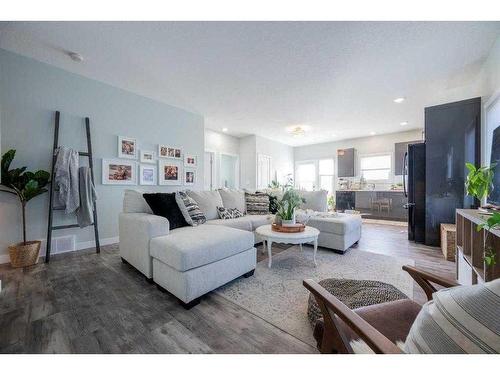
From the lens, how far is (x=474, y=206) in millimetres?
2771

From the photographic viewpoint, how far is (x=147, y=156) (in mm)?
3729

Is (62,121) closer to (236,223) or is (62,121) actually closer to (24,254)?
(24,254)

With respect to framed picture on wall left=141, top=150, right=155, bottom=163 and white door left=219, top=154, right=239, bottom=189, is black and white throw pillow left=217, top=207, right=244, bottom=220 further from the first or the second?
white door left=219, top=154, right=239, bottom=189

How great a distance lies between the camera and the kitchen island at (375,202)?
5875mm

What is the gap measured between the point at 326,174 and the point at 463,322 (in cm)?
749

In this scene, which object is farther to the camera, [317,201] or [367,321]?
[317,201]

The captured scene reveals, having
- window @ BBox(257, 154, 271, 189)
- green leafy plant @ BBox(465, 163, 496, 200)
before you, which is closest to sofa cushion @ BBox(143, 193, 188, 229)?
green leafy plant @ BBox(465, 163, 496, 200)

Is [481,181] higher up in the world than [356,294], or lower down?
higher up

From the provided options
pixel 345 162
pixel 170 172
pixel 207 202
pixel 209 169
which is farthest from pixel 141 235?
pixel 345 162

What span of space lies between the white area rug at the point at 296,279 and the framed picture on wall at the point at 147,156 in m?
2.72

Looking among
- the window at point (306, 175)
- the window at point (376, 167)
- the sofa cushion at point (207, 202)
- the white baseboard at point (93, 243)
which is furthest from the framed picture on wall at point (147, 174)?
the window at point (376, 167)

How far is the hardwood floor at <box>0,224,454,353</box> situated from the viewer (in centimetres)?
119
